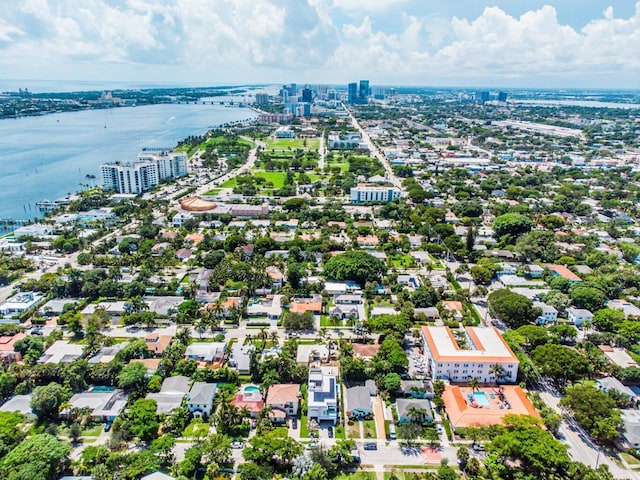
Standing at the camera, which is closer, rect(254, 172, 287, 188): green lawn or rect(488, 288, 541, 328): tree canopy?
rect(488, 288, 541, 328): tree canopy

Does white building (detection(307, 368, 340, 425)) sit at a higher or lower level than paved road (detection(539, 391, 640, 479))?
higher

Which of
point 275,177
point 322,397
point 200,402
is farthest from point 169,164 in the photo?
point 322,397

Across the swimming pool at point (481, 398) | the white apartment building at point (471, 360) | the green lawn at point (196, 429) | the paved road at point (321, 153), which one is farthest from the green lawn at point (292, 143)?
the green lawn at point (196, 429)

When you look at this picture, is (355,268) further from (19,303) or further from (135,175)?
(135,175)

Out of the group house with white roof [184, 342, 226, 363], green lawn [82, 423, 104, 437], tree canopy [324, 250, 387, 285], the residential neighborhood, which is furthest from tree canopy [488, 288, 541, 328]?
green lawn [82, 423, 104, 437]

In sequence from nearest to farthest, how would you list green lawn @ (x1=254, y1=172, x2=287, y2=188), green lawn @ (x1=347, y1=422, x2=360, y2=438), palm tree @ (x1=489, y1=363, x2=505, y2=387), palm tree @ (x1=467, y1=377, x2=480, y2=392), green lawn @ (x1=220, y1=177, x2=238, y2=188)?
green lawn @ (x1=347, y1=422, x2=360, y2=438) → palm tree @ (x1=467, y1=377, x2=480, y2=392) → palm tree @ (x1=489, y1=363, x2=505, y2=387) → green lawn @ (x1=220, y1=177, x2=238, y2=188) → green lawn @ (x1=254, y1=172, x2=287, y2=188)

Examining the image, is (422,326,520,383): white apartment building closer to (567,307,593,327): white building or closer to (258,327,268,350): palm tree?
(567,307,593,327): white building
